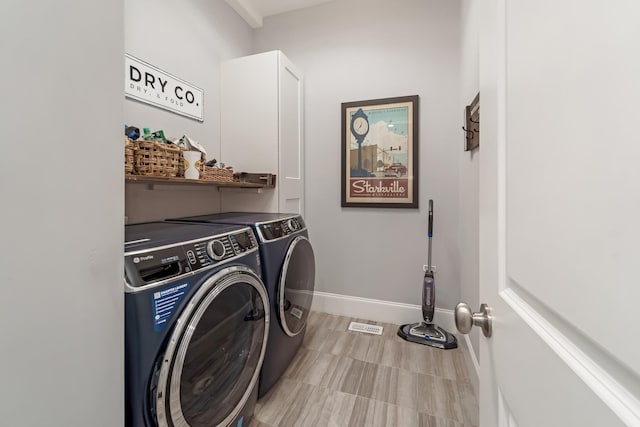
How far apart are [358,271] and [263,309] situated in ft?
4.35

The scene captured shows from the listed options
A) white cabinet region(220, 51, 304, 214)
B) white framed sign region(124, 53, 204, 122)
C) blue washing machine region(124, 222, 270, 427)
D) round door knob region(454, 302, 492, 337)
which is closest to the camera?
round door knob region(454, 302, 492, 337)

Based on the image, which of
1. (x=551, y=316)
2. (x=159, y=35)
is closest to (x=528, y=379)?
(x=551, y=316)

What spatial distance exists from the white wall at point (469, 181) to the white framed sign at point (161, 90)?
193 centimetres

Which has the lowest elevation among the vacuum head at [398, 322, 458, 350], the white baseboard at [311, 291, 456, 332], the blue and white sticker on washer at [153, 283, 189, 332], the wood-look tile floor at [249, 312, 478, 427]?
the wood-look tile floor at [249, 312, 478, 427]

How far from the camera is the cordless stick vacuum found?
6.29ft

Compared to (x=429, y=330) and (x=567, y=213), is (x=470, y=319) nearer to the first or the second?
(x=567, y=213)

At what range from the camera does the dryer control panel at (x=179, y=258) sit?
2.47ft

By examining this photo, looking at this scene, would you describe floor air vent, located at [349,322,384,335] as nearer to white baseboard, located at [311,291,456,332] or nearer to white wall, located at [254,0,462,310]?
white baseboard, located at [311,291,456,332]

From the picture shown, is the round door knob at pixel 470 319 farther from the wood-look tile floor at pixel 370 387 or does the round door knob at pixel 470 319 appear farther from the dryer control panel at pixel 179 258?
the wood-look tile floor at pixel 370 387

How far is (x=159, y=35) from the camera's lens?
171 centimetres

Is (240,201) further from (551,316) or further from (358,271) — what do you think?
(551,316)

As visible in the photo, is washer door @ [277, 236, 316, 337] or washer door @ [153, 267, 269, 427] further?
washer door @ [277, 236, 316, 337]

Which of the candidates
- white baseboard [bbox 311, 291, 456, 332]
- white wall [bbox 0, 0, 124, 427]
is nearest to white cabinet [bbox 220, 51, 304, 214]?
white baseboard [bbox 311, 291, 456, 332]

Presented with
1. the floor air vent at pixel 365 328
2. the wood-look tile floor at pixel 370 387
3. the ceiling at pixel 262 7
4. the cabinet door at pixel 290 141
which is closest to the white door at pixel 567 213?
the wood-look tile floor at pixel 370 387
